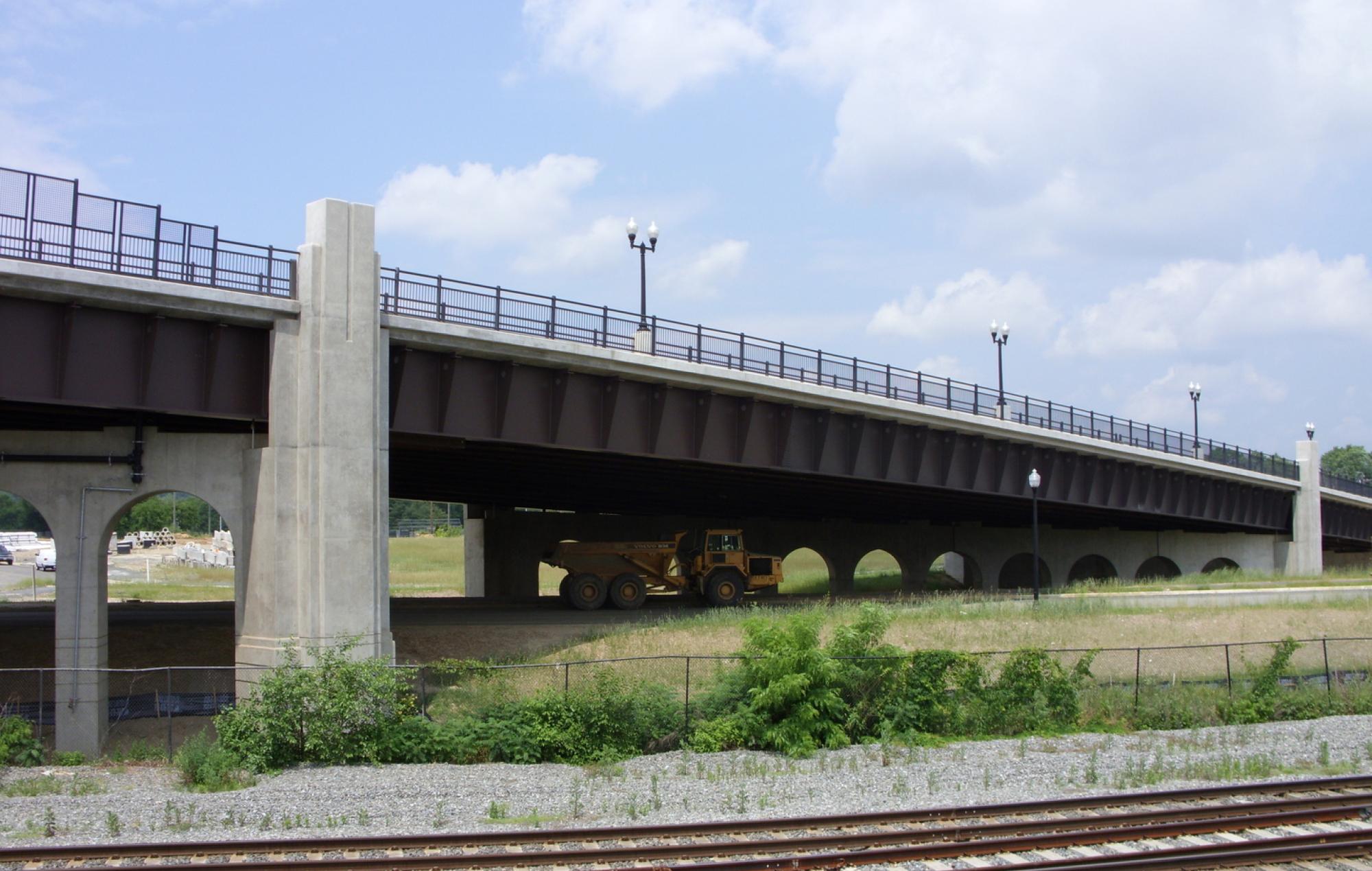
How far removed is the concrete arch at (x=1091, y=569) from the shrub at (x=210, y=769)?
61.8m

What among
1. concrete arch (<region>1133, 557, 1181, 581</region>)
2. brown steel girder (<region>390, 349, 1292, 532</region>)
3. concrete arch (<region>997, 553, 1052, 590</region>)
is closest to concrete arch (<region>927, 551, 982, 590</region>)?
concrete arch (<region>997, 553, 1052, 590</region>)

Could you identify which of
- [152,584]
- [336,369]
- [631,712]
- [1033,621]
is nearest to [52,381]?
[336,369]

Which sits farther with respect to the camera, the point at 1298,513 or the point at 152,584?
the point at 152,584

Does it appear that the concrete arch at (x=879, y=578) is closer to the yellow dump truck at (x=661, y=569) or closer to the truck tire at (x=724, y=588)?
the yellow dump truck at (x=661, y=569)

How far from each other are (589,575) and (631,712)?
66.4 ft

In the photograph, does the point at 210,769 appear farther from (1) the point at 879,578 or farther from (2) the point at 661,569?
(1) the point at 879,578

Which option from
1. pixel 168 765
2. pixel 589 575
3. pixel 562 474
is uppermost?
pixel 562 474

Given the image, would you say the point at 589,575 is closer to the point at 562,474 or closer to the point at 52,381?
the point at 562,474

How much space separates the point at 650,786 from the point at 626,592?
23.3 metres

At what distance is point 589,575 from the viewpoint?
39.4 metres

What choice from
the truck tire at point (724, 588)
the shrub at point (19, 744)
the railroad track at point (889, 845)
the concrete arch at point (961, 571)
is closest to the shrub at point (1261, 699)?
the railroad track at point (889, 845)

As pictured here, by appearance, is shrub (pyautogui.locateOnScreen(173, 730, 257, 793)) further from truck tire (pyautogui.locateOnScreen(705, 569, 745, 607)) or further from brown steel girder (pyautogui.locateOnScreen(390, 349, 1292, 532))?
truck tire (pyautogui.locateOnScreen(705, 569, 745, 607))

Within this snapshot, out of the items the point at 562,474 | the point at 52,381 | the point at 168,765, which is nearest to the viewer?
the point at 168,765

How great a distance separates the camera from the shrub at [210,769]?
16.5 m
